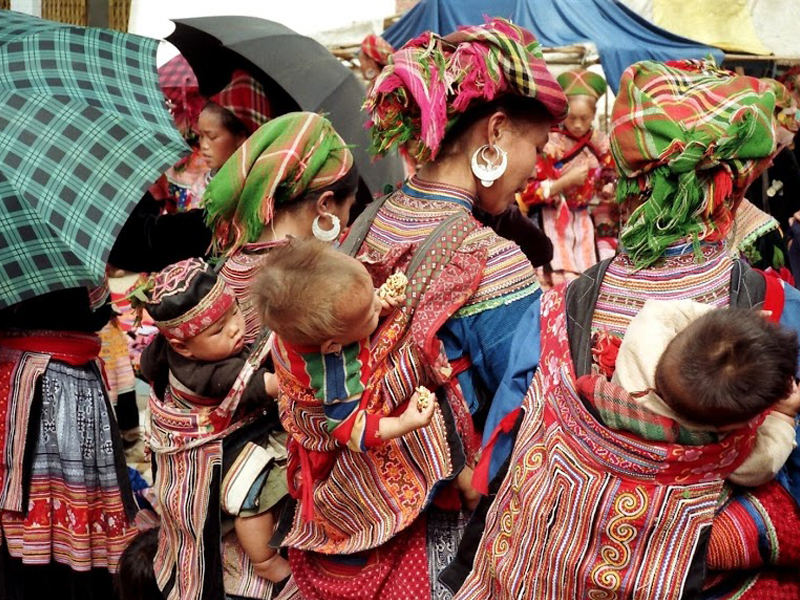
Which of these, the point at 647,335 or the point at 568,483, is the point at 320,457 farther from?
the point at 647,335

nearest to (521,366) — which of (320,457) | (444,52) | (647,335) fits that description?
(647,335)

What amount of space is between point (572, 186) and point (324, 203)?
4036 millimetres

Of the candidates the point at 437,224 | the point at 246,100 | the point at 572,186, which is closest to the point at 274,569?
the point at 437,224

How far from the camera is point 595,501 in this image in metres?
2.04

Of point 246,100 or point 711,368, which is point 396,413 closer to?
point 711,368

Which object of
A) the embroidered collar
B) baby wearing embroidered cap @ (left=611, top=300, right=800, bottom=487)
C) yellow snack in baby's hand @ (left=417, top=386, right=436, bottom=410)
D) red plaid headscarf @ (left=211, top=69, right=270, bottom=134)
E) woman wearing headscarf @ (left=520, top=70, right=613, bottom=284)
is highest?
baby wearing embroidered cap @ (left=611, top=300, right=800, bottom=487)

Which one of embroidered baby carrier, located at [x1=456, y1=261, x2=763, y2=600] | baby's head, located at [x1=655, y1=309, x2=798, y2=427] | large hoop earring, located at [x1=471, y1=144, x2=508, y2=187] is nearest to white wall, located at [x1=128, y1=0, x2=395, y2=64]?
large hoop earring, located at [x1=471, y1=144, x2=508, y2=187]

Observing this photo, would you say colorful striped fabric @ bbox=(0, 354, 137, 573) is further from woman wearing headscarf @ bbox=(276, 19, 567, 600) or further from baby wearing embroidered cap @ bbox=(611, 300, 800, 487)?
baby wearing embroidered cap @ bbox=(611, 300, 800, 487)

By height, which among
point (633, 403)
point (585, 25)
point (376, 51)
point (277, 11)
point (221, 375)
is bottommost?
point (277, 11)

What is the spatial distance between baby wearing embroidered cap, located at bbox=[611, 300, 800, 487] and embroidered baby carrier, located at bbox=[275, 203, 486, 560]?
22.5 inches

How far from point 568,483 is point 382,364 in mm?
569

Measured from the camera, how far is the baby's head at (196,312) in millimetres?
2805

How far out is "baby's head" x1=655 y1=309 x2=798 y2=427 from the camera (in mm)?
1821

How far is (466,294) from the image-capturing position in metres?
2.45
